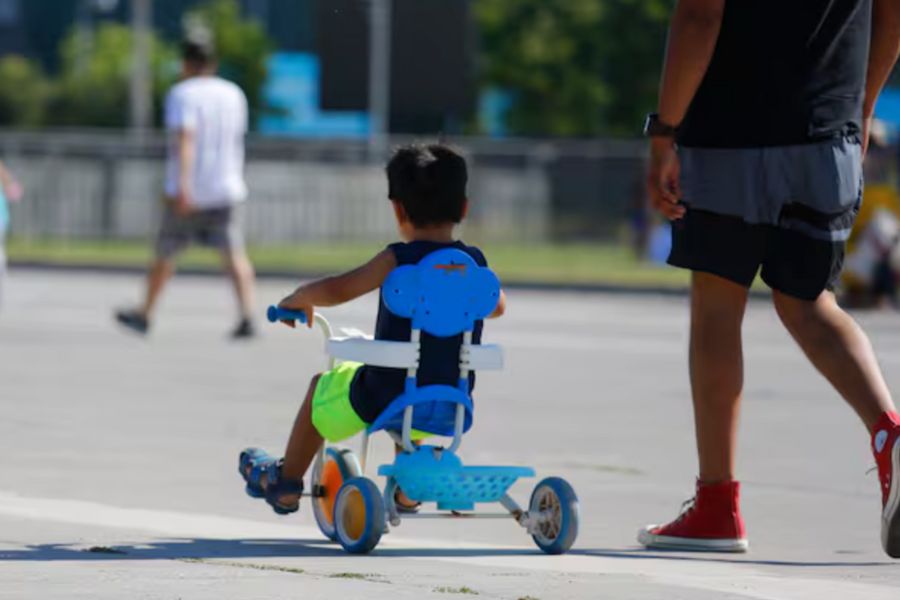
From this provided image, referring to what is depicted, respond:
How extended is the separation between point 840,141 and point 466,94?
1193 inches

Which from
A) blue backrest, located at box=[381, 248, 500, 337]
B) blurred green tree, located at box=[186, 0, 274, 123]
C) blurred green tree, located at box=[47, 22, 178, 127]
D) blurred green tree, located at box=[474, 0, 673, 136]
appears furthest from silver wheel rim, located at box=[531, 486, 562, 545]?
blurred green tree, located at box=[186, 0, 274, 123]

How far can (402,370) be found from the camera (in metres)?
6.29

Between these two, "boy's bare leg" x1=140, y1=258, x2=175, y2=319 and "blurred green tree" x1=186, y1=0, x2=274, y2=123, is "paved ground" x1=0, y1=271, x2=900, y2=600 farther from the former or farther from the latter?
"blurred green tree" x1=186, y1=0, x2=274, y2=123

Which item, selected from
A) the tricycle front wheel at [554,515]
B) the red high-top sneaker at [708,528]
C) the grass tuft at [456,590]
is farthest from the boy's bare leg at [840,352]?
the grass tuft at [456,590]

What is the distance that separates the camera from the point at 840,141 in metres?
6.29

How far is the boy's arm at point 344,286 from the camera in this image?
623 cm

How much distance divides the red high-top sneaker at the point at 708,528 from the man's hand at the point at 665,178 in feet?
2.51

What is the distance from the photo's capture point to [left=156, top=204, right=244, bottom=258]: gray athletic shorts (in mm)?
15086

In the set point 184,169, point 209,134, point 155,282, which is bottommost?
point 155,282

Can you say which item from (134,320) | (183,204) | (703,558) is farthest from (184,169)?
(703,558)

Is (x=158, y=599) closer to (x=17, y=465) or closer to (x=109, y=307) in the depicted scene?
(x=17, y=465)

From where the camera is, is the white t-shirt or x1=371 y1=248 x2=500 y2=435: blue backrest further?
the white t-shirt

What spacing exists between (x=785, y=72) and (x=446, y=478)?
4.54 feet

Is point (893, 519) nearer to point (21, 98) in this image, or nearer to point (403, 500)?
point (403, 500)
